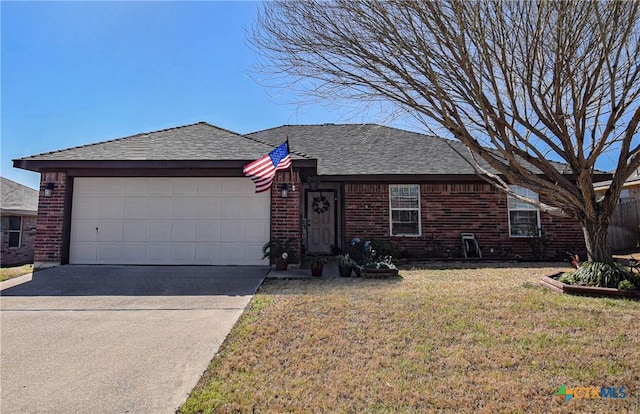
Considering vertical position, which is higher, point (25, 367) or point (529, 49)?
point (529, 49)

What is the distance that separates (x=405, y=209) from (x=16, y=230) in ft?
47.6

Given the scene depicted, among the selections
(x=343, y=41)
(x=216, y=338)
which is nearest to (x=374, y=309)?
(x=216, y=338)

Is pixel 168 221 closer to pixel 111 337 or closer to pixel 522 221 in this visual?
pixel 111 337

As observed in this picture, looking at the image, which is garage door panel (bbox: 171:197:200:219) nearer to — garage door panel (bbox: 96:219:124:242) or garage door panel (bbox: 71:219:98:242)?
garage door panel (bbox: 96:219:124:242)

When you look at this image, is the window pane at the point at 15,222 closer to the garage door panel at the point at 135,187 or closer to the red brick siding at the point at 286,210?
the garage door panel at the point at 135,187

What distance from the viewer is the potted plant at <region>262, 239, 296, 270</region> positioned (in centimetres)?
796

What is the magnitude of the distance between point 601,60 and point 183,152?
8339mm

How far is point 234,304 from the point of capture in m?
5.27

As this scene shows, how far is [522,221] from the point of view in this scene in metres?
10.6

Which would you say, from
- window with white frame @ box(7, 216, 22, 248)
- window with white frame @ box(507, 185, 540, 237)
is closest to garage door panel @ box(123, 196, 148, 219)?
window with white frame @ box(7, 216, 22, 248)

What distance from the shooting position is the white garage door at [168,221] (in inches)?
336

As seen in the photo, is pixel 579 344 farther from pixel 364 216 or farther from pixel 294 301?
pixel 364 216

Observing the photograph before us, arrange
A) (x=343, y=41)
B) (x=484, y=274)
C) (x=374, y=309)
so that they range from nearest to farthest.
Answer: (x=374, y=309), (x=343, y=41), (x=484, y=274)

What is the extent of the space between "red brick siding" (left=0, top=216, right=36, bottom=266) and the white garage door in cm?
677
